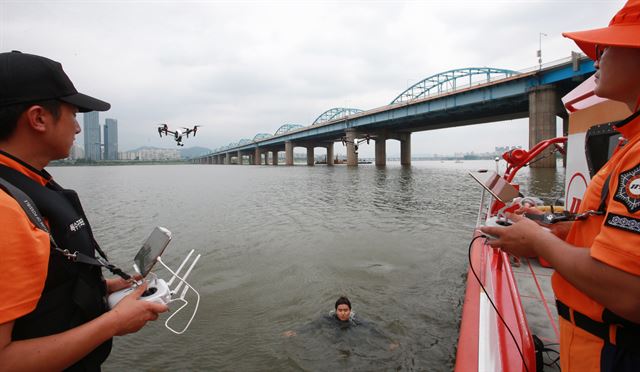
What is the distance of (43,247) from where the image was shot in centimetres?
134

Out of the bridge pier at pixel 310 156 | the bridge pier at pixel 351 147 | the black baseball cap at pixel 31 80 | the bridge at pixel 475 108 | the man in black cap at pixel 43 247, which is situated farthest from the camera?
the bridge pier at pixel 310 156

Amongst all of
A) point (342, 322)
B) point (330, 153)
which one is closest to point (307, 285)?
point (342, 322)

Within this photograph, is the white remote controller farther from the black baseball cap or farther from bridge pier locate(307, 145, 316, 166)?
bridge pier locate(307, 145, 316, 166)

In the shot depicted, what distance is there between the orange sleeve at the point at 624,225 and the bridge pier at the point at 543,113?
125 ft

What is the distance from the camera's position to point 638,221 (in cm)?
115

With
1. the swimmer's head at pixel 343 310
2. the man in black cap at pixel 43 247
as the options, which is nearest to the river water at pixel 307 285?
the swimmer's head at pixel 343 310

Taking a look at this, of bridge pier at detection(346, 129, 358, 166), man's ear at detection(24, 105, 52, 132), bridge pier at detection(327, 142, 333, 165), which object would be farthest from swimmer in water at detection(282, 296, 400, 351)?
bridge pier at detection(327, 142, 333, 165)

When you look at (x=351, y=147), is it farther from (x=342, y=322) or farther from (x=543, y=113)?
(x=342, y=322)

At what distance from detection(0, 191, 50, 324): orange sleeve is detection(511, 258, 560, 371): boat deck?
14.0ft

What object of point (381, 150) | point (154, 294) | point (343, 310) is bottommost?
point (343, 310)

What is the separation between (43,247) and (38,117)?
2.41 feet

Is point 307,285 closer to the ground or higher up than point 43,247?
closer to the ground

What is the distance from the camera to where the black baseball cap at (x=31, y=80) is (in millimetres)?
1503

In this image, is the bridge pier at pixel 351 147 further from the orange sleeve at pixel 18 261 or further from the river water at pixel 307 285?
the orange sleeve at pixel 18 261
